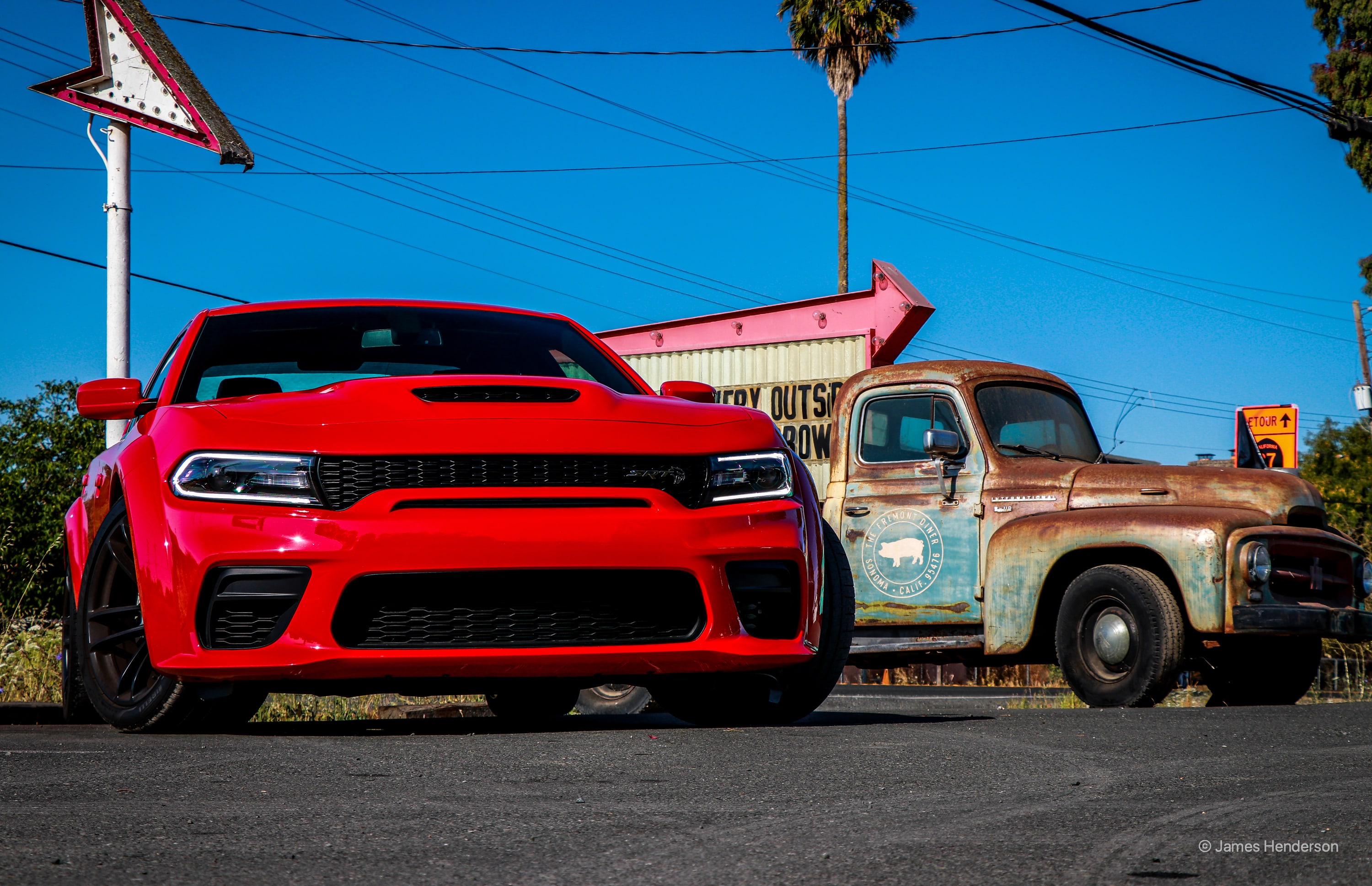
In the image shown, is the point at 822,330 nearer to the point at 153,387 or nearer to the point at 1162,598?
the point at 1162,598

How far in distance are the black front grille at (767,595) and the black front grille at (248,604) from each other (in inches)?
50.1

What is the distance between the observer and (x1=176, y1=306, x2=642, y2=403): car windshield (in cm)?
531

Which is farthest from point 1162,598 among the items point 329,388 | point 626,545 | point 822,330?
point 822,330

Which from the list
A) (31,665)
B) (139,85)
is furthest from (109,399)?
(139,85)

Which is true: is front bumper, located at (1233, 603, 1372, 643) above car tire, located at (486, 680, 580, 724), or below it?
above

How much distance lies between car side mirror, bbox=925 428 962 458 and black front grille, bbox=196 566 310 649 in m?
5.10

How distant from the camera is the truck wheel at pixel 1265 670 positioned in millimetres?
8789

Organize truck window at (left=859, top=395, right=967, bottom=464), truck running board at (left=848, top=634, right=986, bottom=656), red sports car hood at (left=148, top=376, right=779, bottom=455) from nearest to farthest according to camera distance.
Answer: red sports car hood at (left=148, top=376, right=779, bottom=455), truck running board at (left=848, top=634, right=986, bottom=656), truck window at (left=859, top=395, right=967, bottom=464)

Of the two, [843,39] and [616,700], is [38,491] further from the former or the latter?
[843,39]

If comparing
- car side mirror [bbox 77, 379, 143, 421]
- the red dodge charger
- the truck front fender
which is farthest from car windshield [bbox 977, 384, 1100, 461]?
car side mirror [bbox 77, 379, 143, 421]

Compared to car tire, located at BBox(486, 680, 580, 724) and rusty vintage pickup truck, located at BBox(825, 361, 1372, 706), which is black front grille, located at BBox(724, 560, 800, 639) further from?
rusty vintage pickup truck, located at BBox(825, 361, 1372, 706)

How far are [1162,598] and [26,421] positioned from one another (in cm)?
1761

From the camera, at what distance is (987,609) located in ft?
28.2

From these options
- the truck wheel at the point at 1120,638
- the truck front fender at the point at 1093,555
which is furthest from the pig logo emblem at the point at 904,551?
the truck wheel at the point at 1120,638
